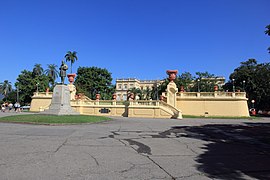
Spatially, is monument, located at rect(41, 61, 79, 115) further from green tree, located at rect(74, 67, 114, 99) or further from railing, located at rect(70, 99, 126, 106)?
green tree, located at rect(74, 67, 114, 99)

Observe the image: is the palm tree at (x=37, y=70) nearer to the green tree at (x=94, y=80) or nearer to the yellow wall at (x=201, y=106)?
the green tree at (x=94, y=80)

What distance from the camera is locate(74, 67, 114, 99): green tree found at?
6650 cm

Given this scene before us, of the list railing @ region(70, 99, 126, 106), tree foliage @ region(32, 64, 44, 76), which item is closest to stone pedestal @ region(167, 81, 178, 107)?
railing @ region(70, 99, 126, 106)

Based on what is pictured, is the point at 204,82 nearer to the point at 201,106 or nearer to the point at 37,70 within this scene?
the point at 201,106

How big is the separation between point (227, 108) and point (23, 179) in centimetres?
3480

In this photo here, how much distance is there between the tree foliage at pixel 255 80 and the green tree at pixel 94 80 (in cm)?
4009

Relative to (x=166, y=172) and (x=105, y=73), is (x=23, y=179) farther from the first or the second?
(x=105, y=73)

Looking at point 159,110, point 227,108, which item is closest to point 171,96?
point 159,110

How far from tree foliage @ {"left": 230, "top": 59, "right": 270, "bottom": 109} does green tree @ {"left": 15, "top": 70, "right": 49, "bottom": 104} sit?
186 ft

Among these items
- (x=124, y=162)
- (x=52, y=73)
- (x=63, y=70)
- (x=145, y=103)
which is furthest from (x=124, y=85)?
(x=124, y=162)

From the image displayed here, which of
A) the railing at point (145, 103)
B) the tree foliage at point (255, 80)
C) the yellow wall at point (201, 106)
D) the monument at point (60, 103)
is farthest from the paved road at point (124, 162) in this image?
the tree foliage at point (255, 80)

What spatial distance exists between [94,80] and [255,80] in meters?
47.1

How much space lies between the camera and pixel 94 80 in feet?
224

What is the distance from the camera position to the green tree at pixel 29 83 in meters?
61.6
